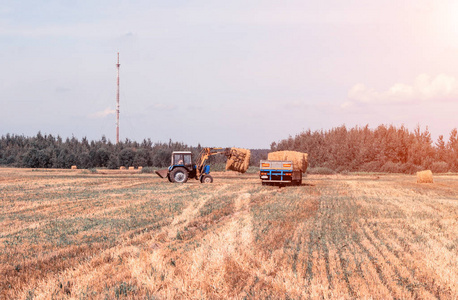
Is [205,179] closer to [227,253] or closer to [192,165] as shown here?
[192,165]

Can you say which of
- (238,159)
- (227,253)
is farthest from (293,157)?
(227,253)

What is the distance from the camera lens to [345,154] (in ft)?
246

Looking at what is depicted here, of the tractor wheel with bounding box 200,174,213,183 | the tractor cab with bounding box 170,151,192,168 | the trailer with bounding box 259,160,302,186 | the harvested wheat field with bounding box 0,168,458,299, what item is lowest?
the harvested wheat field with bounding box 0,168,458,299

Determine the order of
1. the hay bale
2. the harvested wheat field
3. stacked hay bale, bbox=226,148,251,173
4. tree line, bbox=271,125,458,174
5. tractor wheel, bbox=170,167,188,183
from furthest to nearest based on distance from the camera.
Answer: tree line, bbox=271,125,458,174 → the hay bale → stacked hay bale, bbox=226,148,251,173 → tractor wheel, bbox=170,167,188,183 → the harvested wheat field

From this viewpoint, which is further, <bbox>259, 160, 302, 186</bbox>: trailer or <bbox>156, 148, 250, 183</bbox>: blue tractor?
<bbox>156, 148, 250, 183</bbox>: blue tractor

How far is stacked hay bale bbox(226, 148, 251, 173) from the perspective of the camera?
34.6 m

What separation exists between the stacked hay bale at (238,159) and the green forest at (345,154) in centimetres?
3350

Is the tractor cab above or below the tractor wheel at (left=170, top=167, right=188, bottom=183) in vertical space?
above

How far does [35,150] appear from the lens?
→ 9200 cm

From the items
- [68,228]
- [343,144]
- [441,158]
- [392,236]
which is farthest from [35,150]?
[392,236]

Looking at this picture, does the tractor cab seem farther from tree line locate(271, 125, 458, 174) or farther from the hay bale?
tree line locate(271, 125, 458, 174)

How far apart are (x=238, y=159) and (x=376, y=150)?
1851 inches

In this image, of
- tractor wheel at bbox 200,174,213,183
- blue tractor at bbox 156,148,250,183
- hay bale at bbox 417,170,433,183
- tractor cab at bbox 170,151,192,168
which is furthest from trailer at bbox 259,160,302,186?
hay bale at bbox 417,170,433,183

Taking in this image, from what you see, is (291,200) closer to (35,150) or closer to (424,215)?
(424,215)
